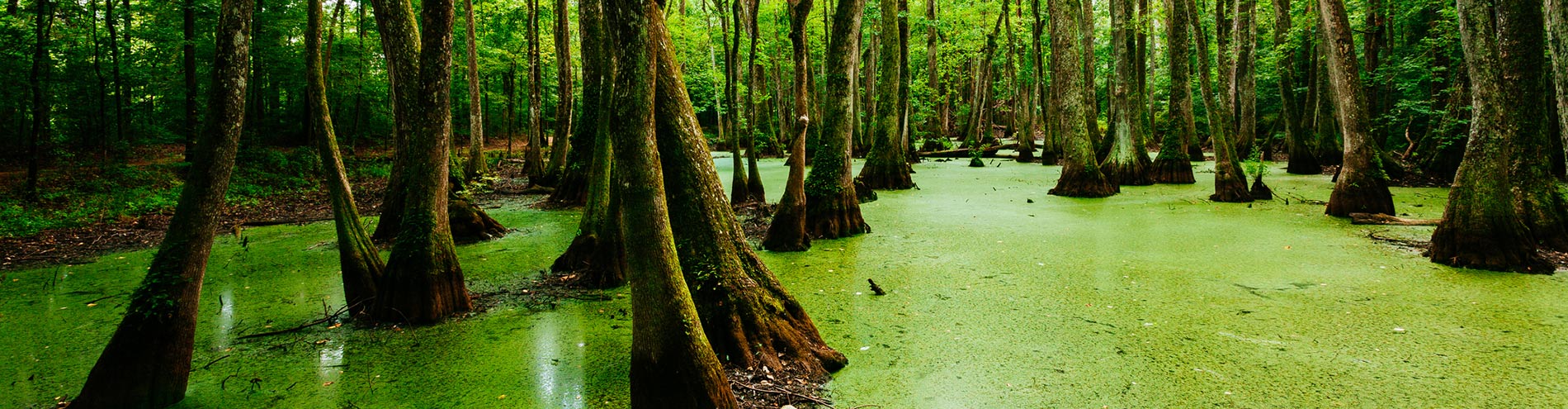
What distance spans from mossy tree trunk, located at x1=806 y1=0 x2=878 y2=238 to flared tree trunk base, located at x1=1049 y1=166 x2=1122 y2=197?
454cm

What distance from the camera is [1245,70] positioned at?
15.5m

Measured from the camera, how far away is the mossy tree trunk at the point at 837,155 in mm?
6617

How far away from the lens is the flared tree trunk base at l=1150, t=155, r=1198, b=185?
37.3 feet

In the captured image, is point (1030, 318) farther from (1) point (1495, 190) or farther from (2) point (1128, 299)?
(1) point (1495, 190)

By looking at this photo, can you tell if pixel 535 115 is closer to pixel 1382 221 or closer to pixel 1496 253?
pixel 1382 221

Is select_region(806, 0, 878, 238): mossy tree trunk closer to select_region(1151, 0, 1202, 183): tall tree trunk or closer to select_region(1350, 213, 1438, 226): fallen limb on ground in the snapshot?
select_region(1350, 213, 1438, 226): fallen limb on ground

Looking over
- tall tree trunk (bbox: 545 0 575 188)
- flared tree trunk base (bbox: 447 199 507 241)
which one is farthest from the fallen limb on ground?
tall tree trunk (bbox: 545 0 575 188)

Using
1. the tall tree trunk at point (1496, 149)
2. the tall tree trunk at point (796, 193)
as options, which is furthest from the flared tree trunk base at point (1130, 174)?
the tall tree trunk at point (796, 193)

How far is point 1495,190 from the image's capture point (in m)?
4.77

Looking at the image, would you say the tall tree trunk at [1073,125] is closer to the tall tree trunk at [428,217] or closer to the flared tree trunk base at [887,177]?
the flared tree trunk base at [887,177]

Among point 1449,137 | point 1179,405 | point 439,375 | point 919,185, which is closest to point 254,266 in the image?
point 439,375

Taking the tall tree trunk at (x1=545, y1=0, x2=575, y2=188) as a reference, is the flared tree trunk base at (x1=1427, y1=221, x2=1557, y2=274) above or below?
below

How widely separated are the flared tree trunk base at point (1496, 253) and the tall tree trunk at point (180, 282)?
24.4 feet

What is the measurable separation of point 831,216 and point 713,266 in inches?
146
